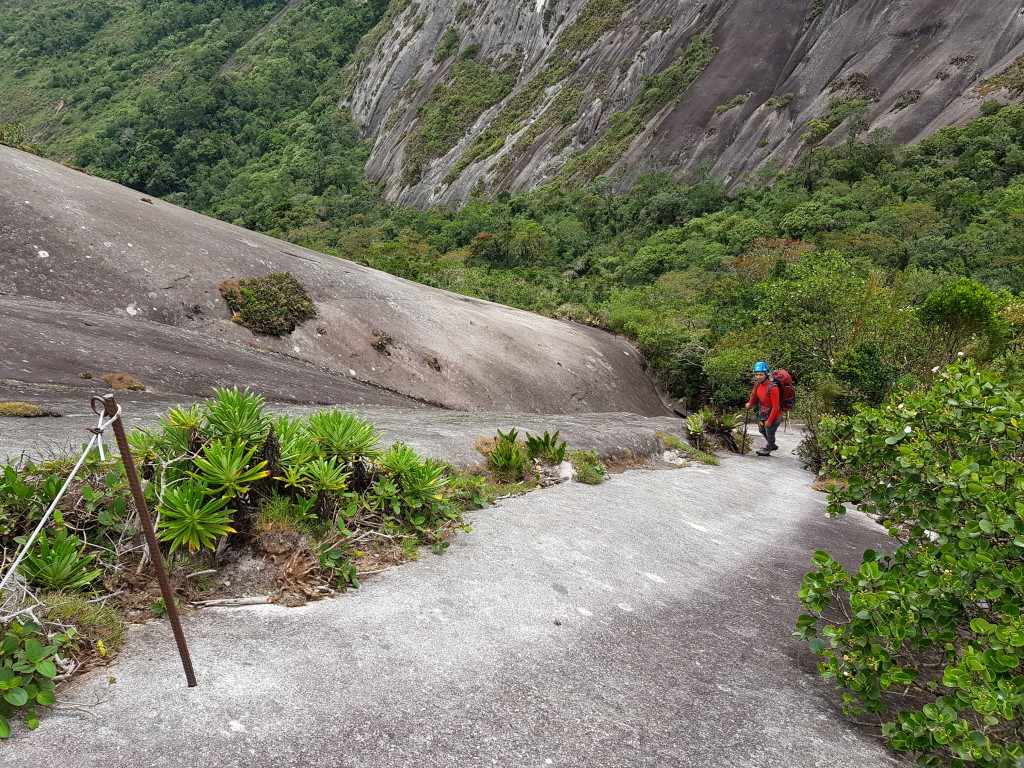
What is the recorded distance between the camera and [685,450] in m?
12.2

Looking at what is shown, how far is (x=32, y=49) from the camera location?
130m

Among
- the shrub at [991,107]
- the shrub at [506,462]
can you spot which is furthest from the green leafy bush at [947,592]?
the shrub at [991,107]

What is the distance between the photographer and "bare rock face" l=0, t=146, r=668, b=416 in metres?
10.1

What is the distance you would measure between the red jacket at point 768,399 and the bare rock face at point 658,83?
5311 cm

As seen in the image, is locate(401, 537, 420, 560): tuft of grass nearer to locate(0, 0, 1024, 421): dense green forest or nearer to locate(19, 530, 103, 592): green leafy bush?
locate(19, 530, 103, 592): green leafy bush

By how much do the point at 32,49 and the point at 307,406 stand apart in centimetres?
17813

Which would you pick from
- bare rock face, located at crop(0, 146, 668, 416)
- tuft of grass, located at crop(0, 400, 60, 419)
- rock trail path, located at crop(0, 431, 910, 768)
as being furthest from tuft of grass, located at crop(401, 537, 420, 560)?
bare rock face, located at crop(0, 146, 668, 416)

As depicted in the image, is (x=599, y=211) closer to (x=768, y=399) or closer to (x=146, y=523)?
(x=768, y=399)

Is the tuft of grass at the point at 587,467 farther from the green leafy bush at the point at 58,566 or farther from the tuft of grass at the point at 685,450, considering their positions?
the green leafy bush at the point at 58,566

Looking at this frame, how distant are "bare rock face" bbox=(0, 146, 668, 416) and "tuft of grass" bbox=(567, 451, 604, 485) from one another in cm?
538

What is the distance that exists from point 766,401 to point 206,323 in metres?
13.4

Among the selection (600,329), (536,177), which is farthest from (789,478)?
(536,177)

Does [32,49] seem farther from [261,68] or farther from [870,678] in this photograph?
[870,678]

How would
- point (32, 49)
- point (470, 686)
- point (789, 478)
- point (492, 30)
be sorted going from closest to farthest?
point (470, 686) < point (789, 478) < point (492, 30) < point (32, 49)
